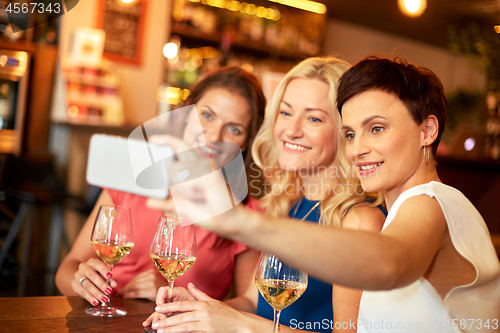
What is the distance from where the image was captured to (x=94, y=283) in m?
1.27

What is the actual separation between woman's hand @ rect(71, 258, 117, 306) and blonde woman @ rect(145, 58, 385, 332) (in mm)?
194

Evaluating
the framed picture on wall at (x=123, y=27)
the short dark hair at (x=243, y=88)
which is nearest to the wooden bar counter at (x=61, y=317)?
the short dark hair at (x=243, y=88)

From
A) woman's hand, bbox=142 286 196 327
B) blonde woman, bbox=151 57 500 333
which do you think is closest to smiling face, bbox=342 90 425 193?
blonde woman, bbox=151 57 500 333

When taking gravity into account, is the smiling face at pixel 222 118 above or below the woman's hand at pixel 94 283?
above

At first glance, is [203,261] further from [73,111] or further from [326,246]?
[73,111]

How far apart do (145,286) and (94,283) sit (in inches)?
6.0

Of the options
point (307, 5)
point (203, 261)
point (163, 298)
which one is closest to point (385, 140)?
point (163, 298)

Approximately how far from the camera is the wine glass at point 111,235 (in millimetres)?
1193

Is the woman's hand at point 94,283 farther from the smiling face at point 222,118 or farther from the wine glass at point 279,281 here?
the smiling face at point 222,118

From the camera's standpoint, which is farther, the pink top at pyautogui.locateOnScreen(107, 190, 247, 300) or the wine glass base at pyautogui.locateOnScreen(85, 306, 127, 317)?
the pink top at pyautogui.locateOnScreen(107, 190, 247, 300)

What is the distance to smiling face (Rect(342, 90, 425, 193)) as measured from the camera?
1.03 m

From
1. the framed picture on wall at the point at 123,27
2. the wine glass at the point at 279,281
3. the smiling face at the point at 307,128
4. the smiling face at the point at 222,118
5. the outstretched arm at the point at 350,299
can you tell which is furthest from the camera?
the framed picture on wall at the point at 123,27

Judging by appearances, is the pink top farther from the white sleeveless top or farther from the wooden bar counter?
the white sleeveless top

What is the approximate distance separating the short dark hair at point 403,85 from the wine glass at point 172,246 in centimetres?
49
